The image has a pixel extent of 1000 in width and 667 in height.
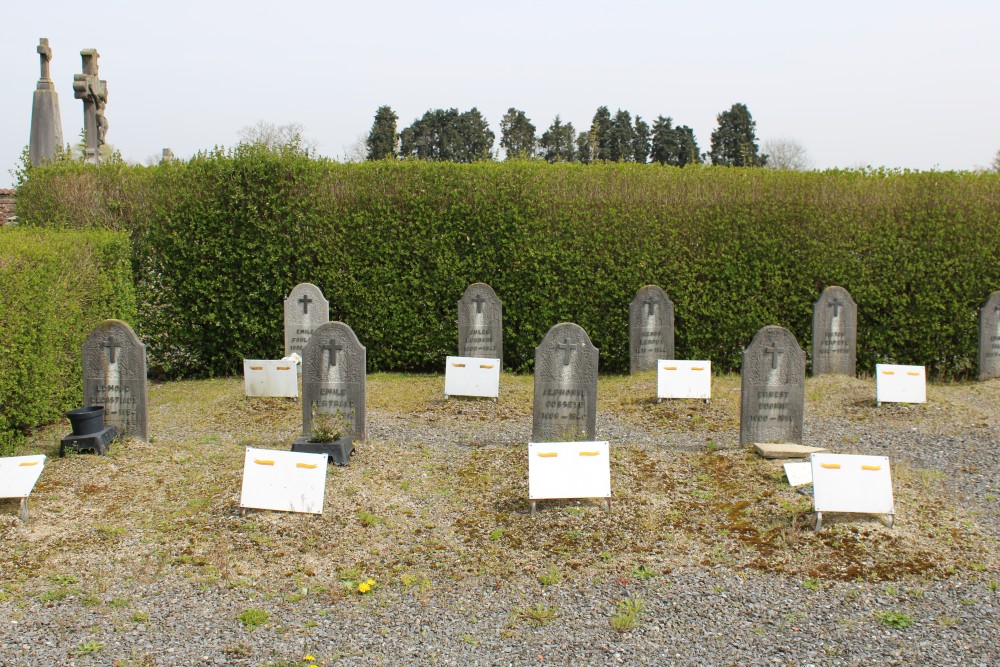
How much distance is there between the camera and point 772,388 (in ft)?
28.8

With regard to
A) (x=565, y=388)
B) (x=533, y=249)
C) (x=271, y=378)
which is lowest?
(x=271, y=378)

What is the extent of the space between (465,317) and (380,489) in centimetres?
601

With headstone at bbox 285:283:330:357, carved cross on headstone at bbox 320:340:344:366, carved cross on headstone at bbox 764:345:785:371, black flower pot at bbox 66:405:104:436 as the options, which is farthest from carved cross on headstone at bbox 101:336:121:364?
carved cross on headstone at bbox 764:345:785:371

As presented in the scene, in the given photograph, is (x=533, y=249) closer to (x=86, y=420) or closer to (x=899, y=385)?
(x=899, y=385)

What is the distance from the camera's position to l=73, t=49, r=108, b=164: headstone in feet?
64.5

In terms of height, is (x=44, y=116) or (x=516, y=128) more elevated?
(x=516, y=128)

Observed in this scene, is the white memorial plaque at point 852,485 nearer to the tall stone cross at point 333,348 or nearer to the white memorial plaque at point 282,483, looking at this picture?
the white memorial plaque at point 282,483

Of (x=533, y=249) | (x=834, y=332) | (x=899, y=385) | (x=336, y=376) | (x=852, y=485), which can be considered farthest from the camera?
(x=533, y=249)

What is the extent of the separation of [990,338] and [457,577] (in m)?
11.1

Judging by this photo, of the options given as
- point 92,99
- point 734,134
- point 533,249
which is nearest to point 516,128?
point 734,134

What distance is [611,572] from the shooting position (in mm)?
5949

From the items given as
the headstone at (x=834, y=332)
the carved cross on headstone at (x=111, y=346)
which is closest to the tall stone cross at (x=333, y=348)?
the carved cross on headstone at (x=111, y=346)

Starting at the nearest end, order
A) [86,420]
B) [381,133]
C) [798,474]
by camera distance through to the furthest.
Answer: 1. [798,474]
2. [86,420]
3. [381,133]

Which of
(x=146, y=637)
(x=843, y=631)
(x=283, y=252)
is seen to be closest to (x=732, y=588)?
(x=843, y=631)
